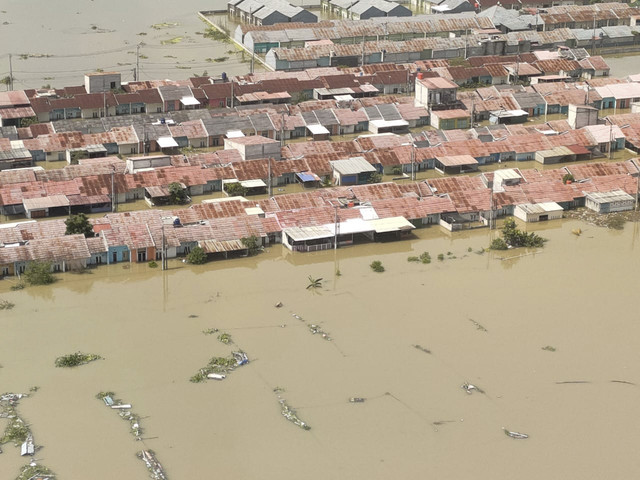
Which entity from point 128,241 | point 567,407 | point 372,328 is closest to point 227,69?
point 128,241

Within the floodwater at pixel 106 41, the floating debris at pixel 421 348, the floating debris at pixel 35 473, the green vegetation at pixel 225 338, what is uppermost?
the floodwater at pixel 106 41

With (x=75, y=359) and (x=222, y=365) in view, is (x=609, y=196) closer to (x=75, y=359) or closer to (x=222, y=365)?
(x=222, y=365)

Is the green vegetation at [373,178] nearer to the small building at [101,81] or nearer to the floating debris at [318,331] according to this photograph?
the floating debris at [318,331]

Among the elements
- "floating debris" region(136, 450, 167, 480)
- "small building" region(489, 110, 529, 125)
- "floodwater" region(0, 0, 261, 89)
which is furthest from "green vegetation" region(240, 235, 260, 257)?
"floodwater" region(0, 0, 261, 89)

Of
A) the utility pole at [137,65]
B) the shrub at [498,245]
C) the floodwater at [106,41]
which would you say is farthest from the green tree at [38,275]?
the utility pole at [137,65]

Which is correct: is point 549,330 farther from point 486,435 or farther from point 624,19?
point 624,19

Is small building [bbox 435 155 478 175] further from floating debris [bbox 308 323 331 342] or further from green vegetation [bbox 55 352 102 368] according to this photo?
green vegetation [bbox 55 352 102 368]
